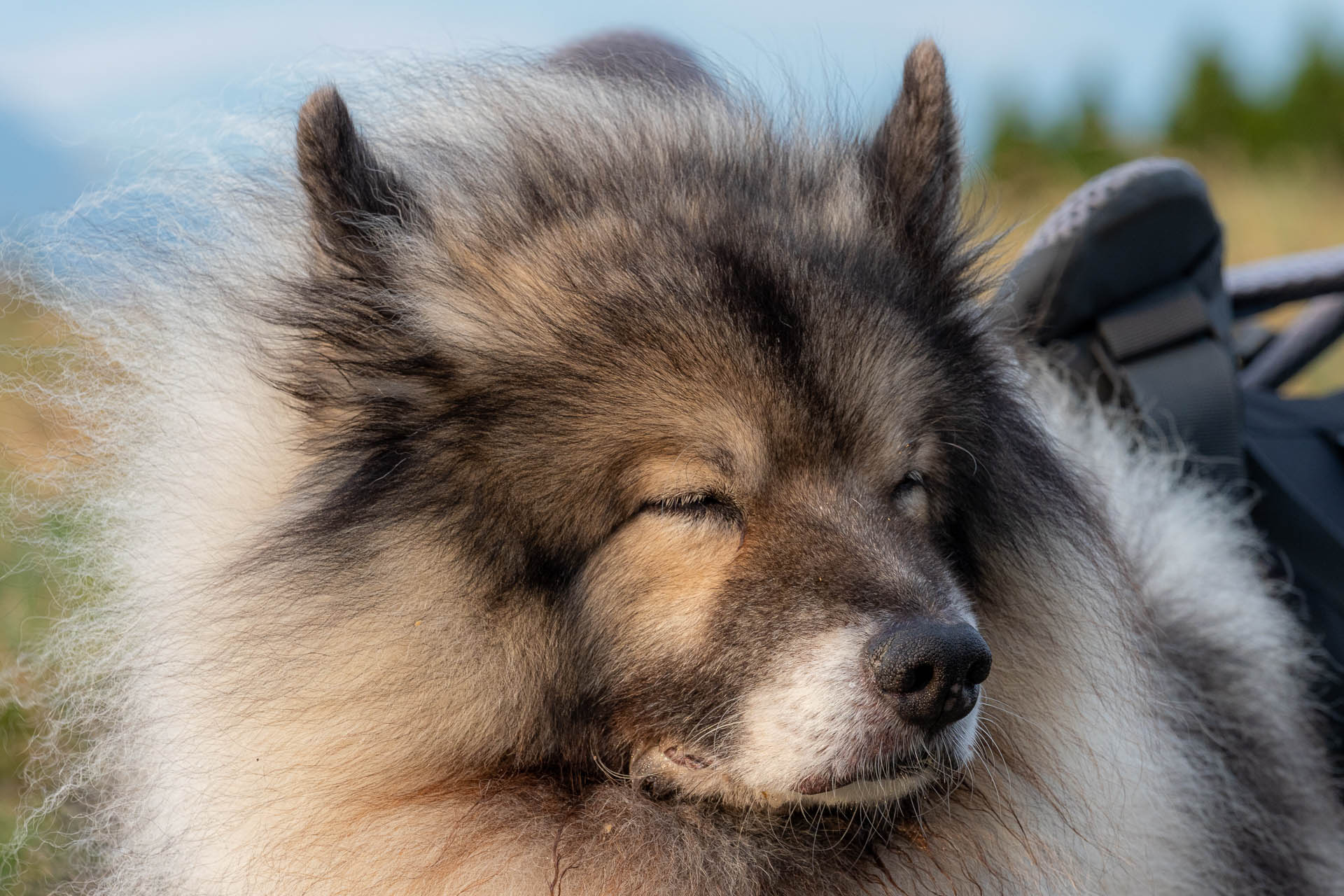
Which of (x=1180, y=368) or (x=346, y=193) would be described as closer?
(x=346, y=193)

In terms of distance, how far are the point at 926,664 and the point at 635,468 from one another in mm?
607

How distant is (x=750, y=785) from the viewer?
82.6 inches

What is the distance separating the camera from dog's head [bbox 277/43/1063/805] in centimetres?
201

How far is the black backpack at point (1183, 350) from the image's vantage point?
11.7 feet

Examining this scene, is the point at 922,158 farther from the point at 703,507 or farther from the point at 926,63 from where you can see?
the point at 703,507

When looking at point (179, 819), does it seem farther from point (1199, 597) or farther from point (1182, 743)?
point (1199, 597)

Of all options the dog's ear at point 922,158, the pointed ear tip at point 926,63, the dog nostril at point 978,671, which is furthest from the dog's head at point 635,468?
the pointed ear tip at point 926,63

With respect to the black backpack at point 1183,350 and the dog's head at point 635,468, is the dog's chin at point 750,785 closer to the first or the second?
the dog's head at point 635,468

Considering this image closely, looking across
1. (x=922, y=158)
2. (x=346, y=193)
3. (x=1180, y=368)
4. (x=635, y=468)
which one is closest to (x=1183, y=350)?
(x=1180, y=368)

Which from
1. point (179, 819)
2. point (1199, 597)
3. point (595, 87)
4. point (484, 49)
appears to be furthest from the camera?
point (1199, 597)

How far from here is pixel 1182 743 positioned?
9.94ft

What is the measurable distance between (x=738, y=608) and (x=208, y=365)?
4.29 feet

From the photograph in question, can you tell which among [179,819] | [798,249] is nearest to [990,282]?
[798,249]

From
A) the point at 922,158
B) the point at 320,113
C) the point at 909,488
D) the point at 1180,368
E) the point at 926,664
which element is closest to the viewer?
the point at 926,664
